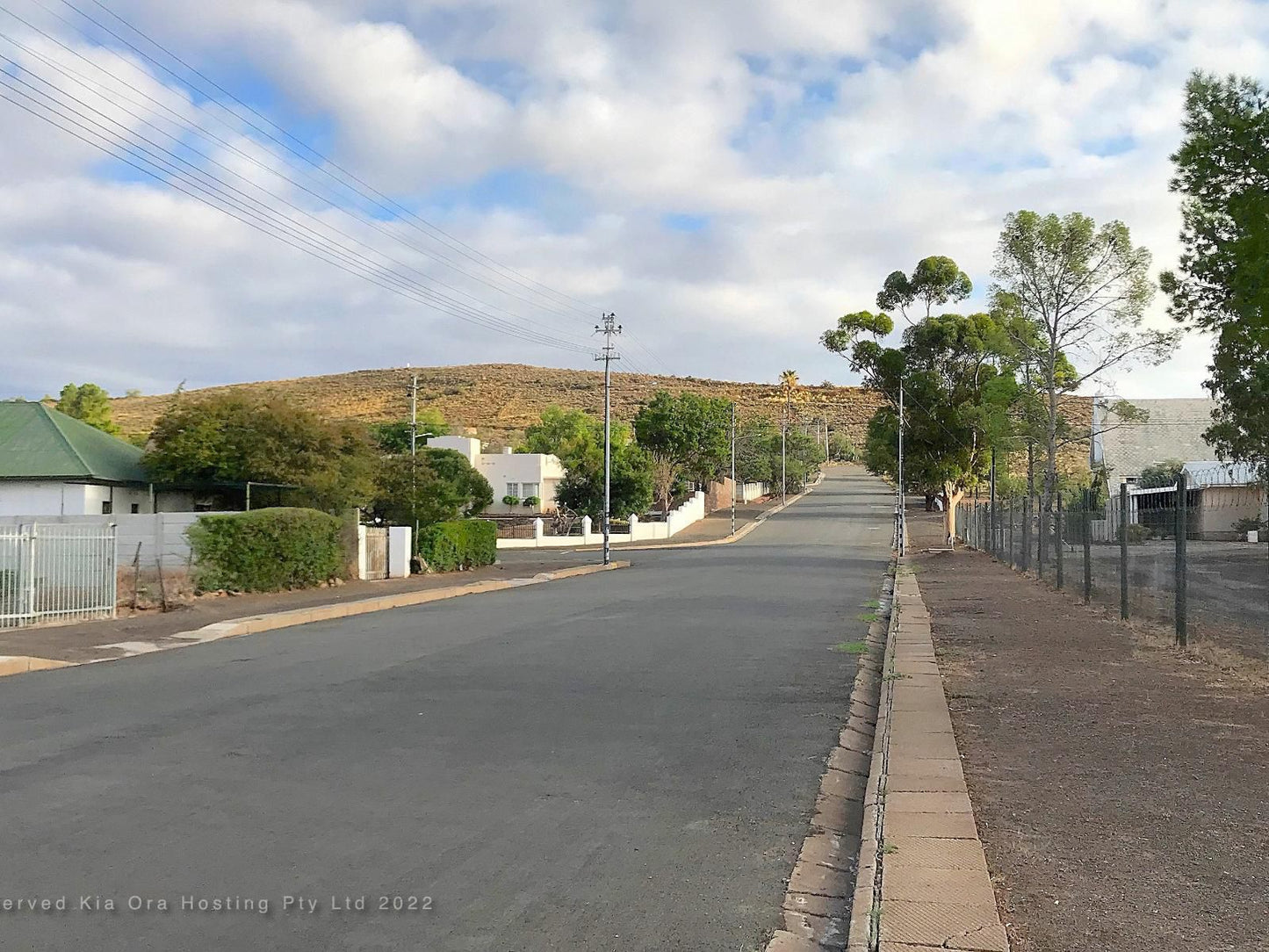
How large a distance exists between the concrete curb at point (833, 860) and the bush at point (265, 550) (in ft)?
56.1

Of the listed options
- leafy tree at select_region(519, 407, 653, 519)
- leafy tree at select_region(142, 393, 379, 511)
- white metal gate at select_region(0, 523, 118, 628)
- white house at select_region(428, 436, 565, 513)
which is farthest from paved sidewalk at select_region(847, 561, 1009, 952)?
white house at select_region(428, 436, 565, 513)

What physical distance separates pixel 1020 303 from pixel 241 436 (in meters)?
25.3

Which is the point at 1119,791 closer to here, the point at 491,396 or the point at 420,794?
the point at 420,794

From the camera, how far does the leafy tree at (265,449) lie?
29.5 metres

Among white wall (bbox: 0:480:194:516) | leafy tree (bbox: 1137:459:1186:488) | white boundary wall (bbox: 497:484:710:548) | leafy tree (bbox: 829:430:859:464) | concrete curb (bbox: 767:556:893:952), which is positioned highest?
leafy tree (bbox: 829:430:859:464)

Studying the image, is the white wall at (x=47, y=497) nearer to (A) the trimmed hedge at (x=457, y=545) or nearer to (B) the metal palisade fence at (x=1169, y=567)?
(A) the trimmed hedge at (x=457, y=545)

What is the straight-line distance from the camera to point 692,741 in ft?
28.5

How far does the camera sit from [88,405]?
5647cm

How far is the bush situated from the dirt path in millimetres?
15641

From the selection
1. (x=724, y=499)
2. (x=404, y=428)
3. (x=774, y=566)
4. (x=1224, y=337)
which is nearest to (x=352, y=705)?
(x=1224, y=337)

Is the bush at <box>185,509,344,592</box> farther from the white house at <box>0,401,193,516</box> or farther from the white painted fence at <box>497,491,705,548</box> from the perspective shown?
the white painted fence at <box>497,491,705,548</box>

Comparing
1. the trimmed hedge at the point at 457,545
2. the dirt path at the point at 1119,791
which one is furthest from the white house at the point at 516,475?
the dirt path at the point at 1119,791

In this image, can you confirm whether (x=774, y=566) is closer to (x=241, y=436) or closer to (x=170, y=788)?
(x=241, y=436)

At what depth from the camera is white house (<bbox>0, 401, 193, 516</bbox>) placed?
3130 centimetres
